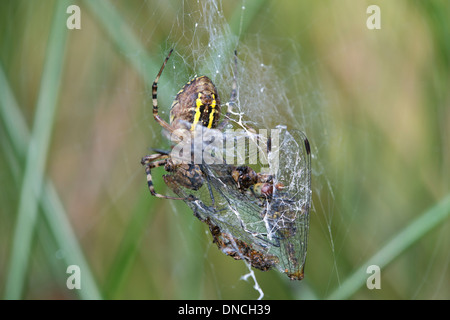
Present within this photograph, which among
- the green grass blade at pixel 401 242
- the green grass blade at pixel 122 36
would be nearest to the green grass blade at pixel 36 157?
the green grass blade at pixel 122 36

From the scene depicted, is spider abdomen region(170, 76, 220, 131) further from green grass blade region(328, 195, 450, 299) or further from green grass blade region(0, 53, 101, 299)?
green grass blade region(328, 195, 450, 299)

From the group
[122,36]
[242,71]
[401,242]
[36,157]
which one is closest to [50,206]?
[36,157]

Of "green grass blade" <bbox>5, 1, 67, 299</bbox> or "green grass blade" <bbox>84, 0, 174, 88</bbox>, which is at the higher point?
"green grass blade" <bbox>84, 0, 174, 88</bbox>

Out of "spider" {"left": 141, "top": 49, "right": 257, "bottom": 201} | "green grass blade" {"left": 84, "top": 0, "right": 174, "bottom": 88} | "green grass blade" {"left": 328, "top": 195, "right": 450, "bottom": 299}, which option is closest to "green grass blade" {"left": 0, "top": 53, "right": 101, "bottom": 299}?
"spider" {"left": 141, "top": 49, "right": 257, "bottom": 201}

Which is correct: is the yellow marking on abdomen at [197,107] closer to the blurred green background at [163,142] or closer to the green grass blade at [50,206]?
the blurred green background at [163,142]

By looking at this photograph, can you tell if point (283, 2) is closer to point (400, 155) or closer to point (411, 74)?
point (411, 74)
